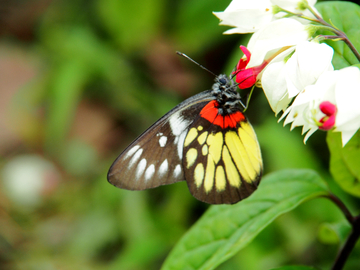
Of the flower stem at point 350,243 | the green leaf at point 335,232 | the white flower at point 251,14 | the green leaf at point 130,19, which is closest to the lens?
the white flower at point 251,14

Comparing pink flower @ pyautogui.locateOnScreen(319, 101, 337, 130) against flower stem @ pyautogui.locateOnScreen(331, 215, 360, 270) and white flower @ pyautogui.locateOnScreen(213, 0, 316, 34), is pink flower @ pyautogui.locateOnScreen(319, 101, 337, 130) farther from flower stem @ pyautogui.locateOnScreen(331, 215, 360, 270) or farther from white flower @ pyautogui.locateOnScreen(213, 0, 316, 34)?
flower stem @ pyautogui.locateOnScreen(331, 215, 360, 270)

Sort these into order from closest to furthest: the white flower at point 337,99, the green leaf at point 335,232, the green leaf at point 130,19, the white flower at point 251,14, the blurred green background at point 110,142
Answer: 1. the white flower at point 337,99
2. the white flower at point 251,14
3. the green leaf at point 335,232
4. the blurred green background at point 110,142
5. the green leaf at point 130,19

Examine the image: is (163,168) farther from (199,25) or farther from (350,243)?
(199,25)

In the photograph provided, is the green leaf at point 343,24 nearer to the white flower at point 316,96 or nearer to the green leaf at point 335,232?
the white flower at point 316,96

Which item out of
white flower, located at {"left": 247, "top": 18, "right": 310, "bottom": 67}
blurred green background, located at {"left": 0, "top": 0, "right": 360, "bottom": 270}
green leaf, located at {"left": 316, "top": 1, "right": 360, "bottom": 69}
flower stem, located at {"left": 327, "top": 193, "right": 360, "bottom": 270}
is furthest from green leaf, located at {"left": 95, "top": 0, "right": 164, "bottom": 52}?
flower stem, located at {"left": 327, "top": 193, "right": 360, "bottom": 270}

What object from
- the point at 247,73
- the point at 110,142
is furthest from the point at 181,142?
the point at 110,142

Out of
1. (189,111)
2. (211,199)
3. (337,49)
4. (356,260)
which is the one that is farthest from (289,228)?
(337,49)

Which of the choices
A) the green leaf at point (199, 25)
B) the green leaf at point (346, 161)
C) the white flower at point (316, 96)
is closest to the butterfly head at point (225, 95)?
the green leaf at point (346, 161)
